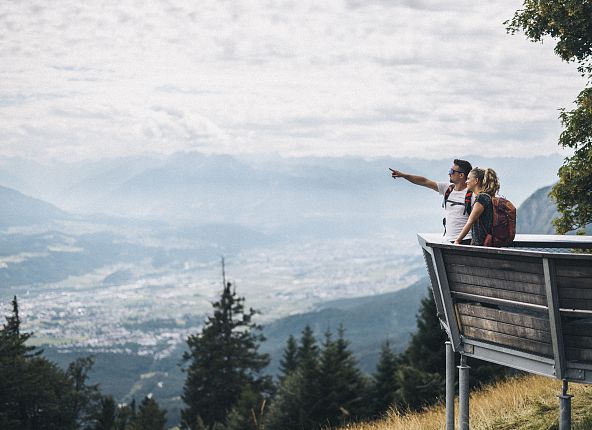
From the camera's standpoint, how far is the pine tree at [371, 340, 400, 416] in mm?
33938

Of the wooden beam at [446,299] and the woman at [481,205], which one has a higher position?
the woman at [481,205]

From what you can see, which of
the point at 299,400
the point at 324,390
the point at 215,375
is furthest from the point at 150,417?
the point at 324,390

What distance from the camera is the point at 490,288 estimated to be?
541cm

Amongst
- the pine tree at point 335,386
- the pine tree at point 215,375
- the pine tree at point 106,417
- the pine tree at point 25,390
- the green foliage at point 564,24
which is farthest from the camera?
the pine tree at point 215,375

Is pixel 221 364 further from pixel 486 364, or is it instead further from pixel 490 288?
pixel 490 288

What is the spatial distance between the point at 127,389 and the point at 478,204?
19143cm

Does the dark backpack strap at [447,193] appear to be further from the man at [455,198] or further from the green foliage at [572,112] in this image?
the green foliage at [572,112]

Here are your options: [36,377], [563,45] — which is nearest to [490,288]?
[563,45]

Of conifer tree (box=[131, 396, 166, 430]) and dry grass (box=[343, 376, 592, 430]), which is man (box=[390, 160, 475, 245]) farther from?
conifer tree (box=[131, 396, 166, 430])

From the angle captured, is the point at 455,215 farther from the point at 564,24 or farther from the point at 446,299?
the point at 564,24

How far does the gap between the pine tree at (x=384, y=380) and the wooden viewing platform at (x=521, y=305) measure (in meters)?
28.5

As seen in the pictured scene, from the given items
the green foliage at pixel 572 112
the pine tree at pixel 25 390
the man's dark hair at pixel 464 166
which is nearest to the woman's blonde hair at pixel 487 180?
the man's dark hair at pixel 464 166

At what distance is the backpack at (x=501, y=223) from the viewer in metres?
6.95

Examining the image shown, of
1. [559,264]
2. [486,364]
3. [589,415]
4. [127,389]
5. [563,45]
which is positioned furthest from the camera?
[127,389]
